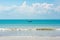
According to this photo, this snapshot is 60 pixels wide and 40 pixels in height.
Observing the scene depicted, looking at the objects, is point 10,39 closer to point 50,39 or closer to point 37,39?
point 37,39

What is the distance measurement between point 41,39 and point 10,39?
2.19 meters

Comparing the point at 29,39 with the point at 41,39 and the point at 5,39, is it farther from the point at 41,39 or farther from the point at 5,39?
the point at 5,39

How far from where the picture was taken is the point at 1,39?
1080 centimetres

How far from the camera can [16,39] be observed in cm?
1090

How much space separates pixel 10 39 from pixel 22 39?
0.84 metres

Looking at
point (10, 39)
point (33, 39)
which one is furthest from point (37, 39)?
point (10, 39)

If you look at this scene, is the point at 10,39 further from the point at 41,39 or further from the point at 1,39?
the point at 41,39

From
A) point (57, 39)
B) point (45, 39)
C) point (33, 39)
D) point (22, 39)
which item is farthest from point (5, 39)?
point (57, 39)

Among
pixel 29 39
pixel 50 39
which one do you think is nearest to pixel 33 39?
pixel 29 39

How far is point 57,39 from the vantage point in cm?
1099

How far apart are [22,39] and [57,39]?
2484 mm

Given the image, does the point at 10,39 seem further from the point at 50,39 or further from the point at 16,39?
the point at 50,39

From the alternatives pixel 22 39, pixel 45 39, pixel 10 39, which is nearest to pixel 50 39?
pixel 45 39

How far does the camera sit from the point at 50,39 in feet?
35.8
